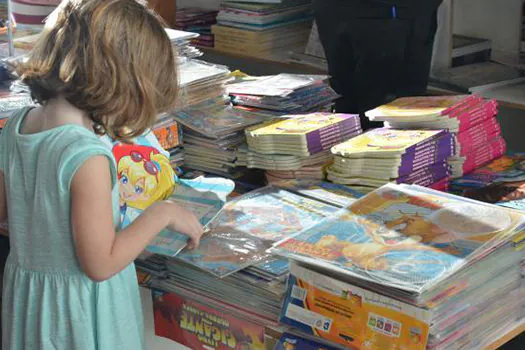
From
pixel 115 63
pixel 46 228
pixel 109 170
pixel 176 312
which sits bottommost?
pixel 176 312

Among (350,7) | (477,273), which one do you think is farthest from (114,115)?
(350,7)

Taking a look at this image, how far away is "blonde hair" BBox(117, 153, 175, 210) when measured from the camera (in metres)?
1.91

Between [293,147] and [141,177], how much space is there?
1.22ft

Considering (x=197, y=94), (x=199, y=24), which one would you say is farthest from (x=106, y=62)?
(x=199, y=24)

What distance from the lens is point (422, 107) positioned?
2174 millimetres

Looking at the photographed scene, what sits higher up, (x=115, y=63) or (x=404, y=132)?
(x=115, y=63)

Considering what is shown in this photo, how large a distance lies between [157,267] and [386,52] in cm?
145

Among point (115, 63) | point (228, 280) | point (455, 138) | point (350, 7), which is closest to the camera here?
point (115, 63)

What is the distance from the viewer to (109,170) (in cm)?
142

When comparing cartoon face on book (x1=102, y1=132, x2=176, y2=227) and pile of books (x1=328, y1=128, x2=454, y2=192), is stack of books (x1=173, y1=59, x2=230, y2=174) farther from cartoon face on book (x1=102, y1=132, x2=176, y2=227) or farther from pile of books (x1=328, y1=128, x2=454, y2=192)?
pile of books (x1=328, y1=128, x2=454, y2=192)

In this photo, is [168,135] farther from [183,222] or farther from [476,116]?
[476,116]

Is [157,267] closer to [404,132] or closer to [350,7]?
[404,132]

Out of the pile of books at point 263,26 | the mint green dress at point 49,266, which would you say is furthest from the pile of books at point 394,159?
the pile of books at point 263,26

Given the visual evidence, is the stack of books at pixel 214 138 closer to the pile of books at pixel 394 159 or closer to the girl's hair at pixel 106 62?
the pile of books at pixel 394 159
